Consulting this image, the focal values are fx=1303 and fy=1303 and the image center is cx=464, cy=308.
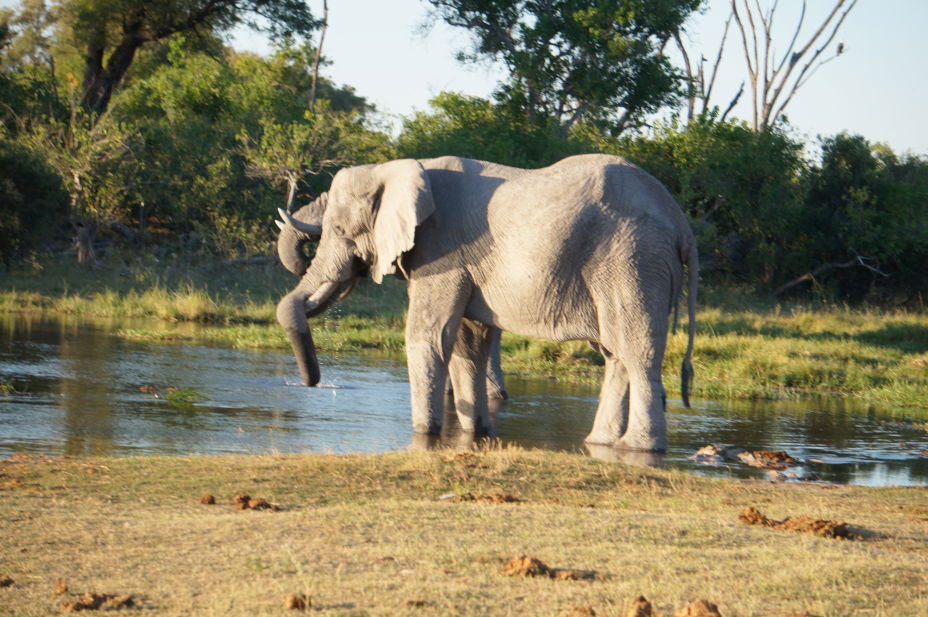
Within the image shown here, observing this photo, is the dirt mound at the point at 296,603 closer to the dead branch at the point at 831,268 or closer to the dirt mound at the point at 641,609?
the dirt mound at the point at 641,609

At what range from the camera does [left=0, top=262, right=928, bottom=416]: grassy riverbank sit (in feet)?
60.7

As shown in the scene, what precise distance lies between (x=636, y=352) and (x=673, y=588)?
226 inches

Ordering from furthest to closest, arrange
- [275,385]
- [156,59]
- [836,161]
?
[156,59] → [836,161] → [275,385]

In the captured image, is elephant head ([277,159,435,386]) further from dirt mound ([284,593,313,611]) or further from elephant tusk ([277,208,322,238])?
dirt mound ([284,593,313,611])

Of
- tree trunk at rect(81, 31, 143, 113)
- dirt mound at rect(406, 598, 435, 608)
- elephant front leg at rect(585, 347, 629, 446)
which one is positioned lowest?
dirt mound at rect(406, 598, 435, 608)

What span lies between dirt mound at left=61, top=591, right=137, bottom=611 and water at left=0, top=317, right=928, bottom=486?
16.2 ft

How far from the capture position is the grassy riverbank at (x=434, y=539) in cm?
578

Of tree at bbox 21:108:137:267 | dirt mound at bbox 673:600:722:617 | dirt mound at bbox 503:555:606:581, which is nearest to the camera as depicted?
dirt mound at bbox 673:600:722:617

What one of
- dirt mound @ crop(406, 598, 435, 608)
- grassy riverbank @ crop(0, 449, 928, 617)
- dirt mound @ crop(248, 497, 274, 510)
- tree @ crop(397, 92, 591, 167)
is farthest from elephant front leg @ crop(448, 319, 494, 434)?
tree @ crop(397, 92, 591, 167)

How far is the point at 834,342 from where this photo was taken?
2161cm

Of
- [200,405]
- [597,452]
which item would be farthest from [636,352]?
[200,405]

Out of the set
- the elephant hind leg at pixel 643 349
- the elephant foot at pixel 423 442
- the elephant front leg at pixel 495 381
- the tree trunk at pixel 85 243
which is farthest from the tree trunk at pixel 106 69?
the elephant hind leg at pixel 643 349

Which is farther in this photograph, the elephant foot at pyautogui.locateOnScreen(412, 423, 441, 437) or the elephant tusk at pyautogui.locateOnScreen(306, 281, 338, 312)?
the elephant tusk at pyautogui.locateOnScreen(306, 281, 338, 312)

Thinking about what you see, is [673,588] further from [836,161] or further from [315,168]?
[836,161]
